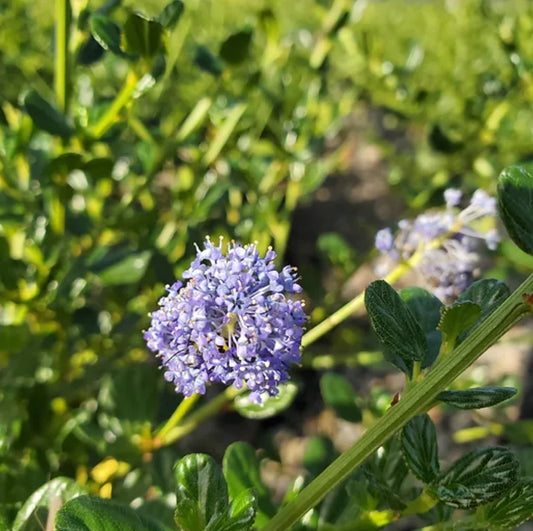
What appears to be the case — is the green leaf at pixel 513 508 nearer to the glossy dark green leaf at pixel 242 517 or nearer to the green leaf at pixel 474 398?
the green leaf at pixel 474 398

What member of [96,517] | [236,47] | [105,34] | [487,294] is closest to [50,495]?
[96,517]

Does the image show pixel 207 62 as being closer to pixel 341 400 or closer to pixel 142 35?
pixel 142 35

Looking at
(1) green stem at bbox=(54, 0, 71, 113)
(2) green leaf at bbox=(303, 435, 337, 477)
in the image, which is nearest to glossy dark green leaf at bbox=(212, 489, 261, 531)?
(2) green leaf at bbox=(303, 435, 337, 477)

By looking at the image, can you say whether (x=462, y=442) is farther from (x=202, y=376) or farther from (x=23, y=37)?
(x=23, y=37)

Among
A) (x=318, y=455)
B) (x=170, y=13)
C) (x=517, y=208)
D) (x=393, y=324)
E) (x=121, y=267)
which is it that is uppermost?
(x=170, y=13)

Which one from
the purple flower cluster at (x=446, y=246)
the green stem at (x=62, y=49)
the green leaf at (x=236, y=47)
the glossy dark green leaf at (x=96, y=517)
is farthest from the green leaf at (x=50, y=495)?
A: the green leaf at (x=236, y=47)

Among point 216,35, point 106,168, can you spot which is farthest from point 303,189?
point 216,35
